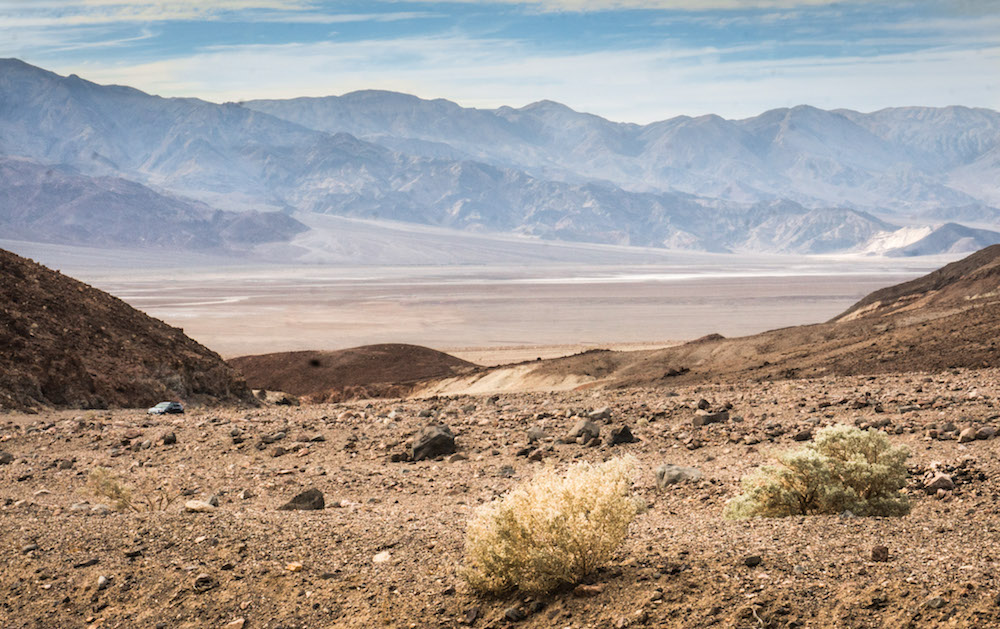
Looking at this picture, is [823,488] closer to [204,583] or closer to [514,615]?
[514,615]

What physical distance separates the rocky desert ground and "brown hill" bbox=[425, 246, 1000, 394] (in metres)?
6.12

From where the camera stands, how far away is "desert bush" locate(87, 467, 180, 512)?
9.72 metres

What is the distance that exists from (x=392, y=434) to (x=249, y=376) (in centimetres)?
2908

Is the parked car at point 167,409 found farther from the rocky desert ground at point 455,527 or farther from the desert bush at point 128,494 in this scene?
the desert bush at point 128,494

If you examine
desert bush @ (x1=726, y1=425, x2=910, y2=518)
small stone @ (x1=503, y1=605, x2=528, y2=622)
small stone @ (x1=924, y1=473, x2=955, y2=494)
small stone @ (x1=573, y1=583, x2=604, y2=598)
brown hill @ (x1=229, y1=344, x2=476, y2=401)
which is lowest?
brown hill @ (x1=229, y1=344, x2=476, y2=401)

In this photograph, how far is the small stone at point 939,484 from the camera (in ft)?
28.8

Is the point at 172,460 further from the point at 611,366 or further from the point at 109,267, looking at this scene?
the point at 109,267

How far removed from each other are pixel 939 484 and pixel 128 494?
308 inches

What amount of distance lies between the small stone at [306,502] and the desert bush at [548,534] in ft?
11.2

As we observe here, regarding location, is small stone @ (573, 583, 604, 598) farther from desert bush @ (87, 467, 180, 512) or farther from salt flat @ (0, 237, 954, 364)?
salt flat @ (0, 237, 954, 364)

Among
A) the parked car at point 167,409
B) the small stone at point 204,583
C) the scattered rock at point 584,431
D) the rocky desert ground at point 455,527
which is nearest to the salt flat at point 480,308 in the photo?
the parked car at point 167,409

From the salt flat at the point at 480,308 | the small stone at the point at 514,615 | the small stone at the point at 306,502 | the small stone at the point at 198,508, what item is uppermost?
Answer: the small stone at the point at 514,615

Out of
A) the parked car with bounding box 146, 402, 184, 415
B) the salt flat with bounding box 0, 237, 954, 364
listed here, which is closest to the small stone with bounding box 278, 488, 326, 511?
the parked car with bounding box 146, 402, 184, 415

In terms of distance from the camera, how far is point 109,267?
19050cm
